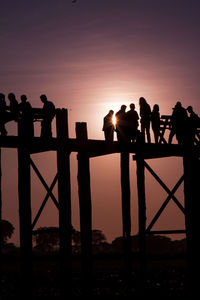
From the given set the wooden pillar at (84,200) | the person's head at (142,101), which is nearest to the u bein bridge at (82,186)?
the wooden pillar at (84,200)

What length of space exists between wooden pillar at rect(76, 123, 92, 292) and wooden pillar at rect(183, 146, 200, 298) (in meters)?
2.98

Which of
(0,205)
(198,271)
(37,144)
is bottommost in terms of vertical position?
(198,271)

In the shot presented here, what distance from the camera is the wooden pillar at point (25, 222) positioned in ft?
65.9

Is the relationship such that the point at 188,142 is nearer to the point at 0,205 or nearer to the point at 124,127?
the point at 124,127

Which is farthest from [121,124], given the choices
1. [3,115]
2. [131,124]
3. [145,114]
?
[3,115]

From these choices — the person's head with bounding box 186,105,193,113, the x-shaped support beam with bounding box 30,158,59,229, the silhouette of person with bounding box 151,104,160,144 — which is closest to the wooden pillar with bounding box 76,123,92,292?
the x-shaped support beam with bounding box 30,158,59,229

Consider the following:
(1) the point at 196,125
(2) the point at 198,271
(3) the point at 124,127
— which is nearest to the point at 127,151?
(3) the point at 124,127

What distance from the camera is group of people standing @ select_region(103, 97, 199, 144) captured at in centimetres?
2166

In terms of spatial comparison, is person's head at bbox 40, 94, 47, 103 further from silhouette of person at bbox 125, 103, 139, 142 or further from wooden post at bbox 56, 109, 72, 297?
silhouette of person at bbox 125, 103, 139, 142

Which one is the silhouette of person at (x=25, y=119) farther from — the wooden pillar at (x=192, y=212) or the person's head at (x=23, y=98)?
the wooden pillar at (x=192, y=212)

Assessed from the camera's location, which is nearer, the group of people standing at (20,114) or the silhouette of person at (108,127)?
the group of people standing at (20,114)

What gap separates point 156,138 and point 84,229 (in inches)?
145

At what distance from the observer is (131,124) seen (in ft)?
71.4

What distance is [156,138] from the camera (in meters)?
22.5
